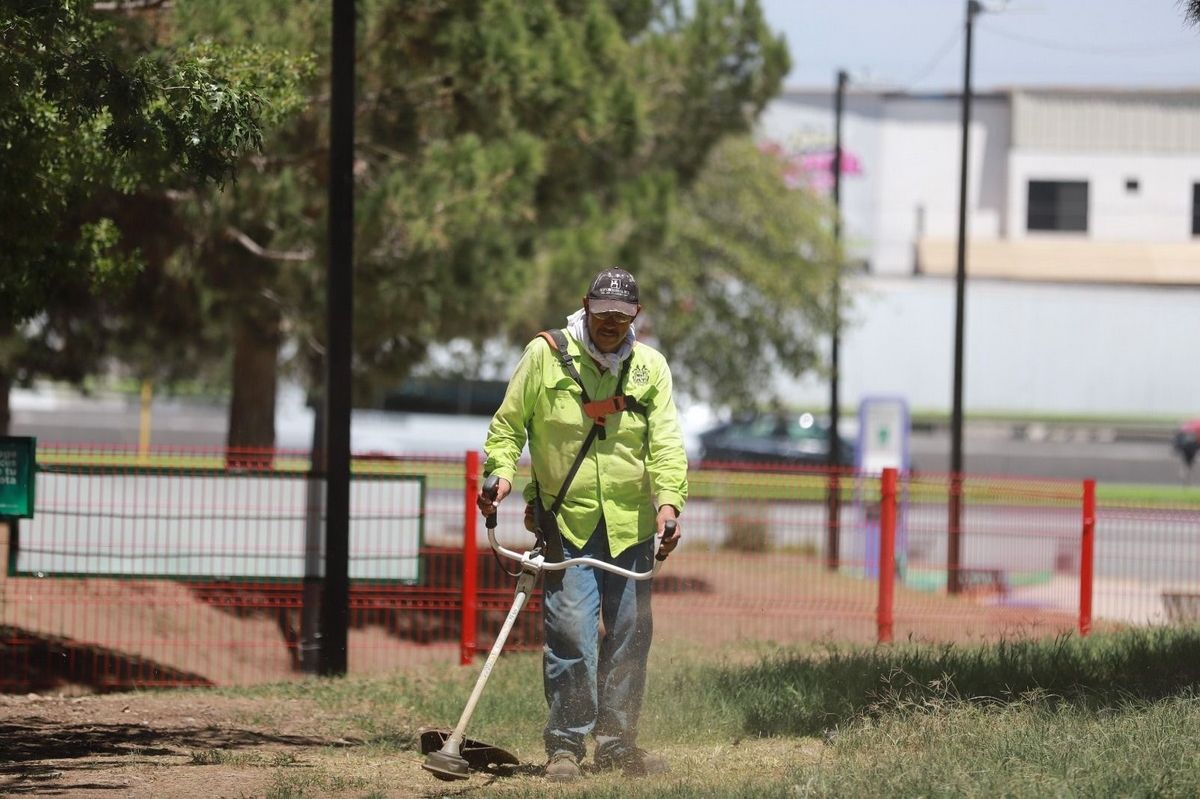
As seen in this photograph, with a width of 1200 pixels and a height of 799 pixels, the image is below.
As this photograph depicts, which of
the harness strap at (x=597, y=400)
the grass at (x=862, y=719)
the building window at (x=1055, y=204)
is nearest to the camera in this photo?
the grass at (x=862, y=719)

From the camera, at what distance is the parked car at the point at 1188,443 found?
139 ft

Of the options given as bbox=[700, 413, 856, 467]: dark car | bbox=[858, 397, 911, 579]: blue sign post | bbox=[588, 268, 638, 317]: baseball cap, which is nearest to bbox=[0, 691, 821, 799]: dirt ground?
bbox=[588, 268, 638, 317]: baseball cap

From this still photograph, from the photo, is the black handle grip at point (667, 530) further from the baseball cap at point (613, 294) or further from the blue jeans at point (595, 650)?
the baseball cap at point (613, 294)

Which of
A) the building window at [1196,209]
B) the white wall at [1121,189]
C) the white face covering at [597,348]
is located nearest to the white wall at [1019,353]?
the white wall at [1121,189]

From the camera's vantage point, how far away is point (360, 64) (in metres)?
14.1

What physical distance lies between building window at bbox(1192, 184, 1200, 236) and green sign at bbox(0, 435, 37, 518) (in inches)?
1125

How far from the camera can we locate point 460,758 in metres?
6.65

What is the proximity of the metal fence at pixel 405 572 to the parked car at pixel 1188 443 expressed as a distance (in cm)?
2819

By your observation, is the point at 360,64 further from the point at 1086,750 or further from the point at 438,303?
the point at 1086,750

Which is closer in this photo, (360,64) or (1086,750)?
(1086,750)

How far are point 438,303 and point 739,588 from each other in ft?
11.9

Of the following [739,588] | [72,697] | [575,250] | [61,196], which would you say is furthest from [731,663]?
[575,250]

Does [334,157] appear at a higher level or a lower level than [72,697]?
higher

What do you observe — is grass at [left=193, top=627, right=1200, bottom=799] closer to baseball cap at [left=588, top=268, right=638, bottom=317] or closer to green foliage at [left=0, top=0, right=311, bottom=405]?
baseball cap at [left=588, top=268, right=638, bottom=317]
